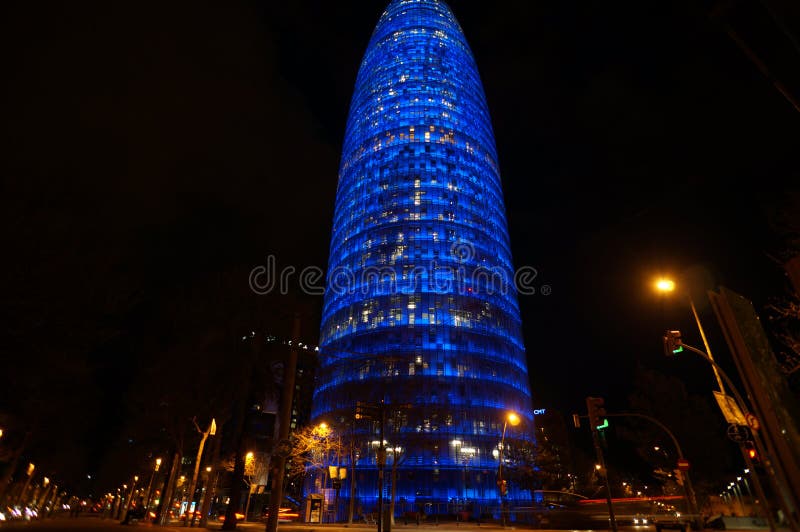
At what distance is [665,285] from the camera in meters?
14.1

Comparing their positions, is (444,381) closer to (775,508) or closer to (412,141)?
(775,508)

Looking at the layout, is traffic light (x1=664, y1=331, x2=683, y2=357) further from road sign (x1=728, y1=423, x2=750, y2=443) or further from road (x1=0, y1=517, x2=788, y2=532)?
road (x1=0, y1=517, x2=788, y2=532)

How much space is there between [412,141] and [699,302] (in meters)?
86.6

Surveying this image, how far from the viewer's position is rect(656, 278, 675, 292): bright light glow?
14.0 metres

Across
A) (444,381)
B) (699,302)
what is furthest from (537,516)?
(444,381)

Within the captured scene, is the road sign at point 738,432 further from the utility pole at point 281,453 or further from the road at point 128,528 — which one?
the road at point 128,528

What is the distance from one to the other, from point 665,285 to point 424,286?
64.1 m

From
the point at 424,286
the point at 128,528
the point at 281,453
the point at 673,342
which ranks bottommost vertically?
the point at 128,528

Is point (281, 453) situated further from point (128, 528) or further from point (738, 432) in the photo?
point (128, 528)

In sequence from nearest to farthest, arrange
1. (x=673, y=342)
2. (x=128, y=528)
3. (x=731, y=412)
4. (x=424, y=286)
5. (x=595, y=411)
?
(x=731, y=412) < (x=673, y=342) < (x=595, y=411) < (x=128, y=528) < (x=424, y=286)

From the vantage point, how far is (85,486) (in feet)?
268

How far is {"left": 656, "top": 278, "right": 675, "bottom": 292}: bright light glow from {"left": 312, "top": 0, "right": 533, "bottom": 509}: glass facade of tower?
3651 cm

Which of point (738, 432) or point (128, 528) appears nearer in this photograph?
point (738, 432)

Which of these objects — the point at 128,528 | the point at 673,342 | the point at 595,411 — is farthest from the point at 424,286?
the point at 673,342
